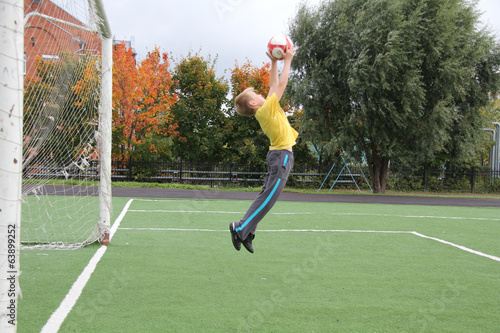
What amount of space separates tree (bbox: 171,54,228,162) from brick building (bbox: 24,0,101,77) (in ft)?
65.8

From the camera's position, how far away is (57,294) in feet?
14.5

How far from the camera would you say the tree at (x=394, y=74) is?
64.0 ft

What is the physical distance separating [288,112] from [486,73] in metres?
10.8

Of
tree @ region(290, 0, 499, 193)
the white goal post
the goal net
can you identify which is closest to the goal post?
the white goal post

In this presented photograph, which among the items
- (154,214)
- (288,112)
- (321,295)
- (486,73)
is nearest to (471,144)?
(486,73)

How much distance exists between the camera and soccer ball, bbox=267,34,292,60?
4.51m

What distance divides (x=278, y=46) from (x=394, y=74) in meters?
16.6

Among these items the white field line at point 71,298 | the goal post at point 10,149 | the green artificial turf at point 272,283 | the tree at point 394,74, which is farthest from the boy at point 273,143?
the tree at point 394,74

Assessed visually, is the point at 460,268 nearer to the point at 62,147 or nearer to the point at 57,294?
the point at 57,294

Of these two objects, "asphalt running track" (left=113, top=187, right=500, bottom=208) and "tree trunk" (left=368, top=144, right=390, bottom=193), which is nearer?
"asphalt running track" (left=113, top=187, right=500, bottom=208)

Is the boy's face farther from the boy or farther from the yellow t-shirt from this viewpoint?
the yellow t-shirt

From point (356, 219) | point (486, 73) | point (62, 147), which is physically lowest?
point (356, 219)

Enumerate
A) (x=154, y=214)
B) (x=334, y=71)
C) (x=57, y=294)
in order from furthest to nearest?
(x=334, y=71) < (x=154, y=214) < (x=57, y=294)

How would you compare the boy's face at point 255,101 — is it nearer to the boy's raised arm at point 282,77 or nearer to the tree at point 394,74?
the boy's raised arm at point 282,77
